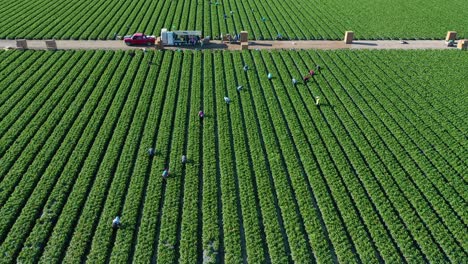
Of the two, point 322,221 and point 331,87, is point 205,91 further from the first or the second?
point 322,221

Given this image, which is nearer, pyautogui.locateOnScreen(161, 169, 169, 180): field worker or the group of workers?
the group of workers

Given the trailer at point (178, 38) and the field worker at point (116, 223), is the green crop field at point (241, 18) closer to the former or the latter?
the trailer at point (178, 38)

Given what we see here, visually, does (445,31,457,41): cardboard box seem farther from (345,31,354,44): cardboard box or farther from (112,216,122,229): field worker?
(112,216,122,229): field worker

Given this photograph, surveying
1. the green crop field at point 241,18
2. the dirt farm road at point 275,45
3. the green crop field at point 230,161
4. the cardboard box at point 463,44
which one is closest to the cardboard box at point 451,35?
the dirt farm road at point 275,45

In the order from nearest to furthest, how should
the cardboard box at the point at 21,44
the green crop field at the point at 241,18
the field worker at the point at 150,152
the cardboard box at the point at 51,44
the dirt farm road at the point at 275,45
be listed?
1. the field worker at the point at 150,152
2. the cardboard box at the point at 21,44
3. the cardboard box at the point at 51,44
4. the dirt farm road at the point at 275,45
5. the green crop field at the point at 241,18

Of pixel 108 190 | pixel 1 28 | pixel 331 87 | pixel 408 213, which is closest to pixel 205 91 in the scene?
pixel 331 87

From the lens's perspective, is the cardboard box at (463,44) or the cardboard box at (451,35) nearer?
the cardboard box at (463,44)

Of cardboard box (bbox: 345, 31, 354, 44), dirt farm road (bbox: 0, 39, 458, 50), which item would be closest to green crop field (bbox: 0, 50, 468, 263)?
dirt farm road (bbox: 0, 39, 458, 50)

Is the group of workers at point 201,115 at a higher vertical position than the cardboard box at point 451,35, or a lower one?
lower
